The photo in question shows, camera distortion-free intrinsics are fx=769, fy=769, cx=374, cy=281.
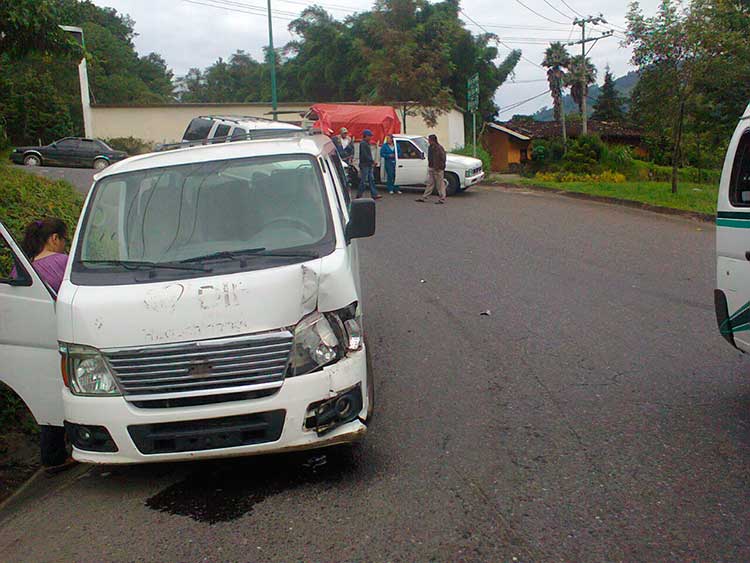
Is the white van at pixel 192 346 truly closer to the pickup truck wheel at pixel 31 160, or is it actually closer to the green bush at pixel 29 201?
the green bush at pixel 29 201

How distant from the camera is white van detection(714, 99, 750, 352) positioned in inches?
217

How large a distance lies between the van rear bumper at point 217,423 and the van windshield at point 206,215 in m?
0.88

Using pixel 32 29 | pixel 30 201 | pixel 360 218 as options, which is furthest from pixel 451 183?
pixel 360 218

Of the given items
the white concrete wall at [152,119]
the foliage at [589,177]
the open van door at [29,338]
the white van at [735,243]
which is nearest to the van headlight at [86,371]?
the open van door at [29,338]

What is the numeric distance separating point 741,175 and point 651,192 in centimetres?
1664

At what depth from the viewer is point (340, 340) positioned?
187 inches

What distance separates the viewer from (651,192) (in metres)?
21.5

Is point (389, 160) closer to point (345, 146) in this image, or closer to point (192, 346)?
point (345, 146)

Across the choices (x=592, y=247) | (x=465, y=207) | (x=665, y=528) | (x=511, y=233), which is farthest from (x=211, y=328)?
(x=465, y=207)

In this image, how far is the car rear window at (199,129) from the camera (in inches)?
677

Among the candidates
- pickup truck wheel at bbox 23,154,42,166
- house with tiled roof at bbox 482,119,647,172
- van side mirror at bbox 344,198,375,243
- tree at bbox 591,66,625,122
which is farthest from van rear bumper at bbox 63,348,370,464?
tree at bbox 591,66,625,122

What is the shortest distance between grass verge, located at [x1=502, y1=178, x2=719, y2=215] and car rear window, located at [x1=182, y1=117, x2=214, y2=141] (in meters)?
11.0

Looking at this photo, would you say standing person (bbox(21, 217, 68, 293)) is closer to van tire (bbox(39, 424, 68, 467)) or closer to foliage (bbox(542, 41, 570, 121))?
van tire (bbox(39, 424, 68, 467))

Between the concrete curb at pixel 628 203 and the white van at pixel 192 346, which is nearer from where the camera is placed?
the white van at pixel 192 346
